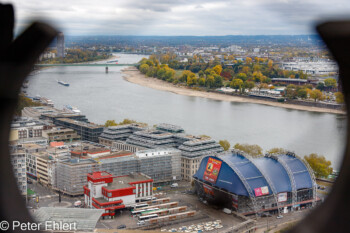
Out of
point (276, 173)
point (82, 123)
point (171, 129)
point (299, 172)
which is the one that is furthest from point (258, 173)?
point (82, 123)

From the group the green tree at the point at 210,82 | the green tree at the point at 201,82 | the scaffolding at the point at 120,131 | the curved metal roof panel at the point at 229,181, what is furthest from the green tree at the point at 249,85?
the curved metal roof panel at the point at 229,181

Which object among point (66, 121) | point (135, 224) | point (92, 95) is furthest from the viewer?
point (92, 95)

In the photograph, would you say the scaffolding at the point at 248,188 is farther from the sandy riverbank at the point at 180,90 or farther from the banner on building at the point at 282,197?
the sandy riverbank at the point at 180,90

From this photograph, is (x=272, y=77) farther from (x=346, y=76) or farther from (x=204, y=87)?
(x=346, y=76)

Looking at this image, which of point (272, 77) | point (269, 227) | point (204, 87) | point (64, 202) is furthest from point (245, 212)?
point (272, 77)

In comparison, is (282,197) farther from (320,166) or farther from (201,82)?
(201,82)

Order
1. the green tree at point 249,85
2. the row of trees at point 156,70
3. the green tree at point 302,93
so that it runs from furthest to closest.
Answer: the row of trees at point 156,70
the green tree at point 249,85
the green tree at point 302,93

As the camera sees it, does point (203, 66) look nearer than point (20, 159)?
No
